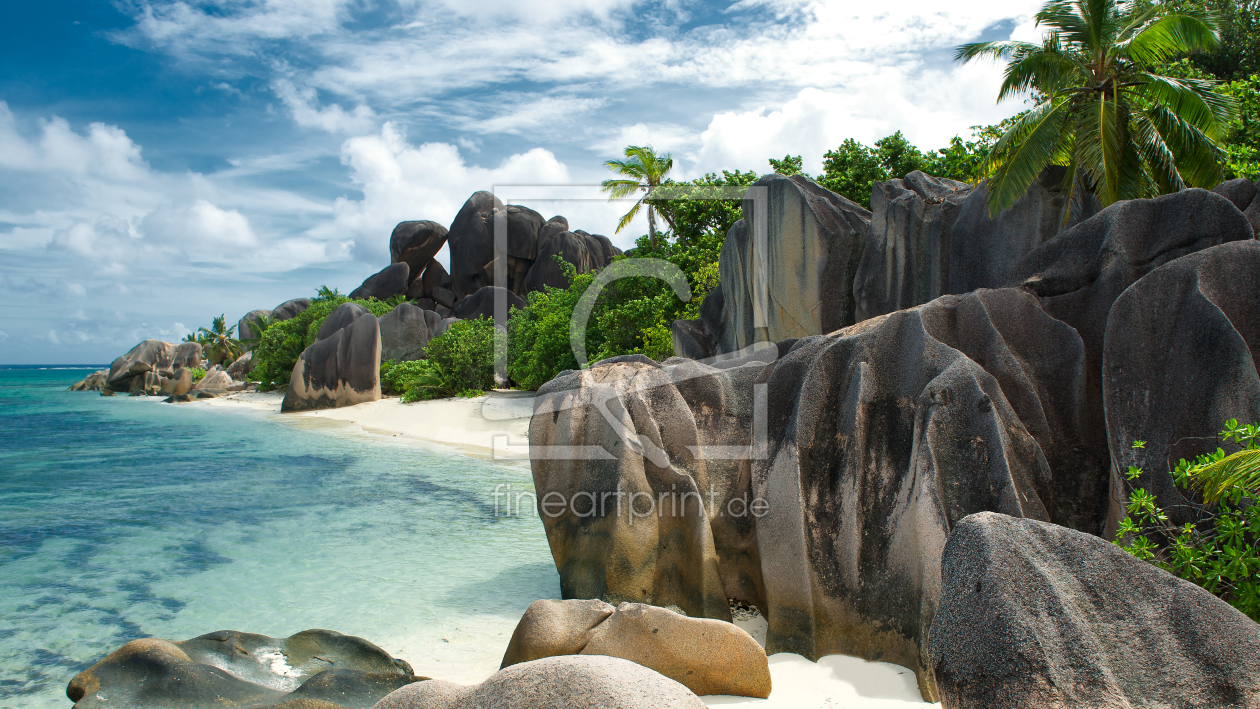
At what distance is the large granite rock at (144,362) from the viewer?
39.7 metres

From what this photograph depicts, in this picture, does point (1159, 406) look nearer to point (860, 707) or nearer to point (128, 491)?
point (860, 707)

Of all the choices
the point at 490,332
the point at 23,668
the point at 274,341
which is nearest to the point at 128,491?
the point at 23,668

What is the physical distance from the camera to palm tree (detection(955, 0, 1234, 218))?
33.9 feet

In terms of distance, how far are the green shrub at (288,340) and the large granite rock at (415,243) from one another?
8606mm

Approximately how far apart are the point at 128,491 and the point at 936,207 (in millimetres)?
13966

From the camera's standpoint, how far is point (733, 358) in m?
7.33

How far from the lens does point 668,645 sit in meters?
4.38

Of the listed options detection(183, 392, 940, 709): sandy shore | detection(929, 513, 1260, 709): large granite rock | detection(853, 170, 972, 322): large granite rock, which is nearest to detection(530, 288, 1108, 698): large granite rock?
detection(183, 392, 940, 709): sandy shore

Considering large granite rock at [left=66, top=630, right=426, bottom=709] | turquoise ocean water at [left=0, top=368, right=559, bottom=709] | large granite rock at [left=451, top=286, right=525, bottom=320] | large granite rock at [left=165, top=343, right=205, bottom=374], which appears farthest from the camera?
large granite rock at [left=165, top=343, right=205, bottom=374]

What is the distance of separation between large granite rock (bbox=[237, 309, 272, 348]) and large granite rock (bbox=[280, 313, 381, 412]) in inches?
714

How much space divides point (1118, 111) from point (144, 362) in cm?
4487

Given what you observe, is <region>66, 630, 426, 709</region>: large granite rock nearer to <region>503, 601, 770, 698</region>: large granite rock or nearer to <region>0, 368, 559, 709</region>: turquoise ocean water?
<region>0, 368, 559, 709</region>: turquoise ocean water

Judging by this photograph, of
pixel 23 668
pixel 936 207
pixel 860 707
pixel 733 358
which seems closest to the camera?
pixel 860 707

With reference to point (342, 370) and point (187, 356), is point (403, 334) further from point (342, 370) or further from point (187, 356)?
point (187, 356)
